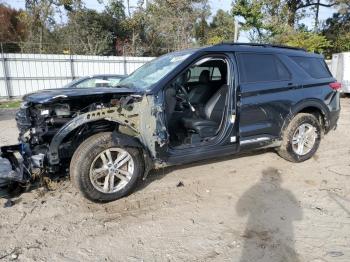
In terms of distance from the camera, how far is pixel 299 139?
17.5 ft

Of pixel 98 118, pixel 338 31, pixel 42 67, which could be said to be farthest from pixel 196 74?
pixel 338 31

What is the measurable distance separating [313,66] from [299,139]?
128 cm

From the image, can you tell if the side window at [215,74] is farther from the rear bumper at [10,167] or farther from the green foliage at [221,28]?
the green foliage at [221,28]

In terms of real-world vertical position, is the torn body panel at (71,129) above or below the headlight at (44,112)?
below

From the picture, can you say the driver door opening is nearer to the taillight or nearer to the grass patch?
the taillight

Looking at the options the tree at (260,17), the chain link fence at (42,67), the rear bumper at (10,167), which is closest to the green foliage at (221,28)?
the tree at (260,17)

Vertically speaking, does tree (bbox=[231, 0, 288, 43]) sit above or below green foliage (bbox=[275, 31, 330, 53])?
above

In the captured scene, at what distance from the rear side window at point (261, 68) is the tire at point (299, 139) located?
0.75 metres

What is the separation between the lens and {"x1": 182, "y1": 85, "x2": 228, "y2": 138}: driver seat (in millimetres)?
4664

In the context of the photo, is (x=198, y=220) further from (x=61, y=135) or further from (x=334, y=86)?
(x=334, y=86)

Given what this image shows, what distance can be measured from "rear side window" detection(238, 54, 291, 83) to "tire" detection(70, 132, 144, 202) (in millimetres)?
1961

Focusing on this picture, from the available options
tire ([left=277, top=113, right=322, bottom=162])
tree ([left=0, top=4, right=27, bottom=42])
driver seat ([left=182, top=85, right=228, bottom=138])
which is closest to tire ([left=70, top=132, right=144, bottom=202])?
driver seat ([left=182, top=85, right=228, bottom=138])

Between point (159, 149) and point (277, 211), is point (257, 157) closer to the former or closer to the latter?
point (277, 211)

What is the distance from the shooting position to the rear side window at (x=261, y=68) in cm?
469
